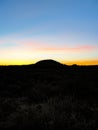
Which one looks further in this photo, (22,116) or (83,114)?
(83,114)

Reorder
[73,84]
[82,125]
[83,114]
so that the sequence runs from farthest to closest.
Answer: [73,84] → [83,114] → [82,125]

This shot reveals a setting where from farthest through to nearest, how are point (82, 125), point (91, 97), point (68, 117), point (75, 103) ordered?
point (91, 97) → point (75, 103) → point (68, 117) → point (82, 125)

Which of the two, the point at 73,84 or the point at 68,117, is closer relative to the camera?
the point at 68,117

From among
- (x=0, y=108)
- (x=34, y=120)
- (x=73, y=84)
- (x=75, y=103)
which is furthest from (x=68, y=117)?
(x=73, y=84)

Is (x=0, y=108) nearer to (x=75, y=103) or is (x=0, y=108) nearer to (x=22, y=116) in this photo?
(x=22, y=116)

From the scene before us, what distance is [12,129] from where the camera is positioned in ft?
22.2

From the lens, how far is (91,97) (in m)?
11.7

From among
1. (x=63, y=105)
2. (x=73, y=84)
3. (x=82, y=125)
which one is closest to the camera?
(x=82, y=125)

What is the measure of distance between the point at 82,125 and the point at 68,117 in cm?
64

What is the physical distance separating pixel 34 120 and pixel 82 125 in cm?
137

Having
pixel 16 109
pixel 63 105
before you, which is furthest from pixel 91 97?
pixel 16 109

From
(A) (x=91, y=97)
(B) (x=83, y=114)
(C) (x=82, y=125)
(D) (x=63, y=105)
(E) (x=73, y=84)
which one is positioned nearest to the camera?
(C) (x=82, y=125)

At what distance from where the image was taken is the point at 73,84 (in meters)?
14.0

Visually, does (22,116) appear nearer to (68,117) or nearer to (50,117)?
(50,117)
